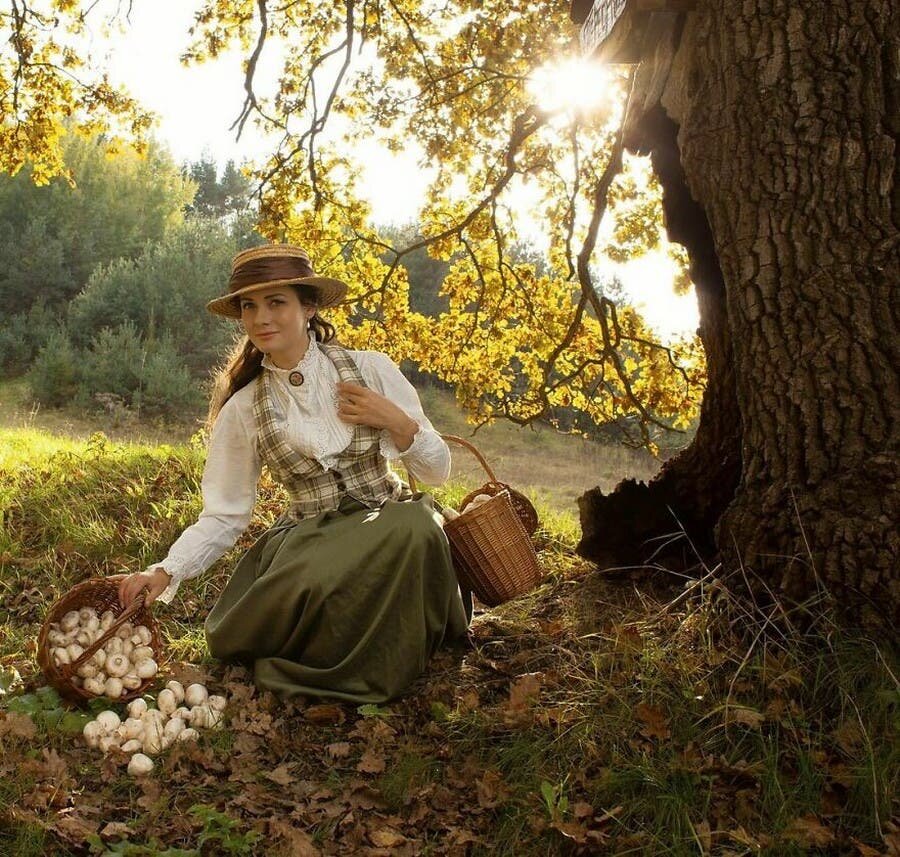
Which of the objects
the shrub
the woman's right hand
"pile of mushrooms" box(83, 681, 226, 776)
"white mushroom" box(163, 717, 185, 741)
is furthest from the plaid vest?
the shrub

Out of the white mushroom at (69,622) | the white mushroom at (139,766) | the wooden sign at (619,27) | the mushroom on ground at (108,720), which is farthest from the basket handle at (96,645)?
the wooden sign at (619,27)

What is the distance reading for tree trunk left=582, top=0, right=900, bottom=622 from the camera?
9.83 ft

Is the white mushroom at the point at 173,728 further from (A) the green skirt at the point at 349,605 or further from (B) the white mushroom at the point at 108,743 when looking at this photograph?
(A) the green skirt at the point at 349,605

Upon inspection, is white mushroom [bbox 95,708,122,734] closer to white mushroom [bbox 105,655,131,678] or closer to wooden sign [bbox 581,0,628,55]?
white mushroom [bbox 105,655,131,678]

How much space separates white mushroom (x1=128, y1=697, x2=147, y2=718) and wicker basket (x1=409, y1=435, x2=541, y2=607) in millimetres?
1338

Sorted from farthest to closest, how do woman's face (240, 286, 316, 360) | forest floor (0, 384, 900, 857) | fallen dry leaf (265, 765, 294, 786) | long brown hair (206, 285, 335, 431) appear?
1. long brown hair (206, 285, 335, 431)
2. woman's face (240, 286, 316, 360)
3. fallen dry leaf (265, 765, 294, 786)
4. forest floor (0, 384, 900, 857)

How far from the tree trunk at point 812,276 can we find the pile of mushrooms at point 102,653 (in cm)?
229

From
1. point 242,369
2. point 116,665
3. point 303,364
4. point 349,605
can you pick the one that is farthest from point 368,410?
point 116,665

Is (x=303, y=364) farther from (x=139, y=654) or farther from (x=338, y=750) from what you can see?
(x=338, y=750)

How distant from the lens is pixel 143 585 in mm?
3367

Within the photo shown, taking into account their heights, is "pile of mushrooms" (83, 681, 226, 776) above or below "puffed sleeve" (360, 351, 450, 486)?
below

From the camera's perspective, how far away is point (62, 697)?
11.0 ft

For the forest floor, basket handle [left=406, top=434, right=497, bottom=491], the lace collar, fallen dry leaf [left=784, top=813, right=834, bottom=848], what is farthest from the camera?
basket handle [left=406, top=434, right=497, bottom=491]

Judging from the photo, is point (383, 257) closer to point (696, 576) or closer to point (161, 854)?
point (696, 576)
